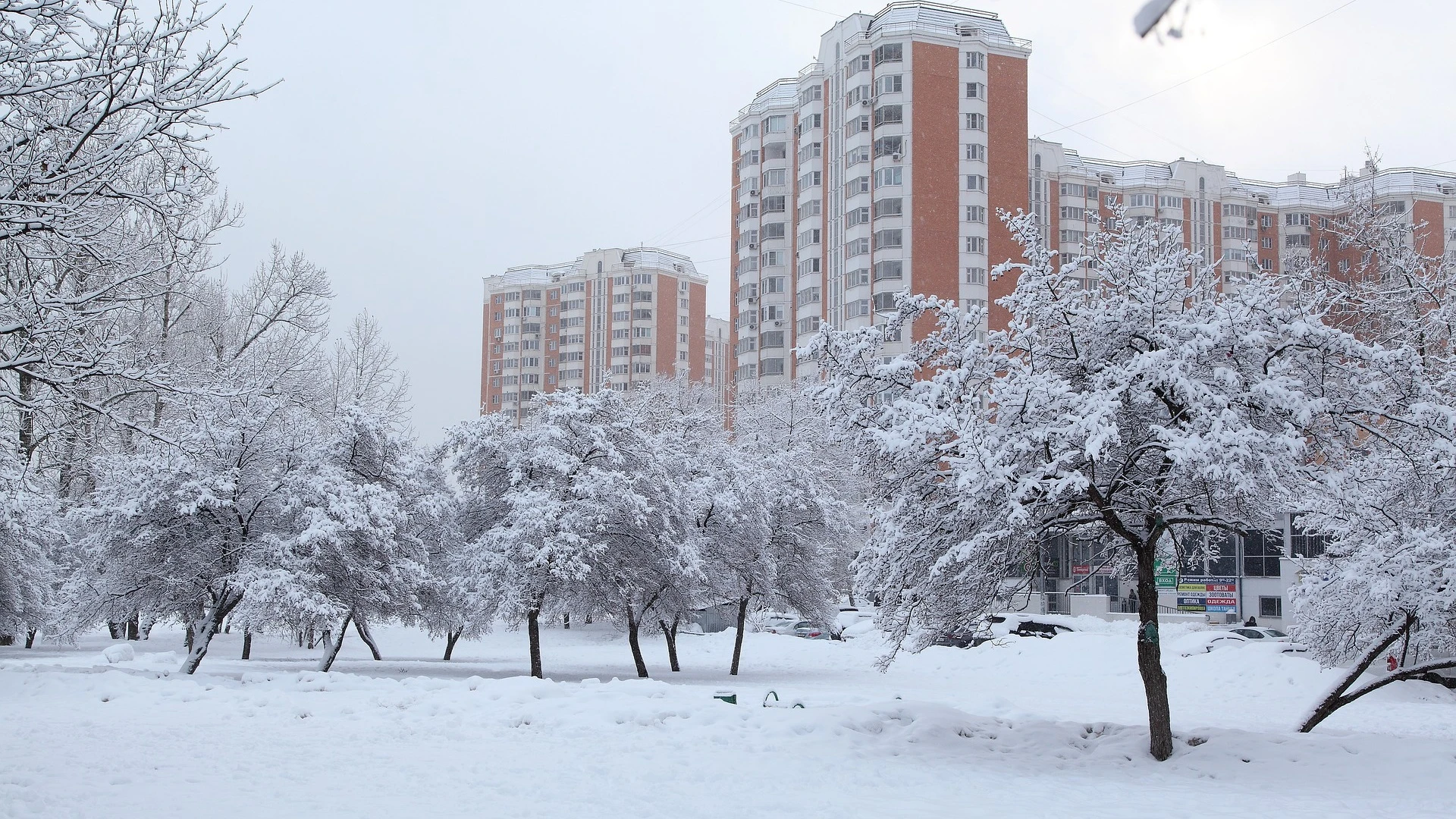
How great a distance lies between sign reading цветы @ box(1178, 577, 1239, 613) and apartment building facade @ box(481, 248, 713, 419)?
69865 mm

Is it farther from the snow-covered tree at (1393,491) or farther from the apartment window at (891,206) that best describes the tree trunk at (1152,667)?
the apartment window at (891,206)

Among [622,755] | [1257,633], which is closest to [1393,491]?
[622,755]

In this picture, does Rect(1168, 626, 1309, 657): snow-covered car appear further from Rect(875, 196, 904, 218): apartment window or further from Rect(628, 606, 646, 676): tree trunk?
Rect(875, 196, 904, 218): apartment window

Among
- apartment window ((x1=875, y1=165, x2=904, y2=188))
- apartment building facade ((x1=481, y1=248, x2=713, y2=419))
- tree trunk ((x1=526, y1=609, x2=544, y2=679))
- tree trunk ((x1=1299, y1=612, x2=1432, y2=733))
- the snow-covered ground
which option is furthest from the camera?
apartment building facade ((x1=481, y1=248, x2=713, y2=419))

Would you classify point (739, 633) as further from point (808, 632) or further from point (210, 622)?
point (808, 632)

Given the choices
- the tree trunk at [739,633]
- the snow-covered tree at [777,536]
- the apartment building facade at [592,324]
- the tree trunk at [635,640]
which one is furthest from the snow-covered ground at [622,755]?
the apartment building facade at [592,324]

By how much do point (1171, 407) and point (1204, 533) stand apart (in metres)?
3.47

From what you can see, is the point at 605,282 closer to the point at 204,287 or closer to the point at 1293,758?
the point at 204,287

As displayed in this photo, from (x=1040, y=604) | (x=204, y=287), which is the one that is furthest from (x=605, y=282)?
(x=204, y=287)

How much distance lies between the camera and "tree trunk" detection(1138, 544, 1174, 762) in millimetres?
14758

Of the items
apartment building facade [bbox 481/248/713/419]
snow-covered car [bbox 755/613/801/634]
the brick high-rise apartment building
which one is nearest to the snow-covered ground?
snow-covered car [bbox 755/613/801/634]

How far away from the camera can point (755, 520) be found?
110ft

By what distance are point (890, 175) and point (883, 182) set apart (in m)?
0.64

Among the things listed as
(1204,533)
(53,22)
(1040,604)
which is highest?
(53,22)
